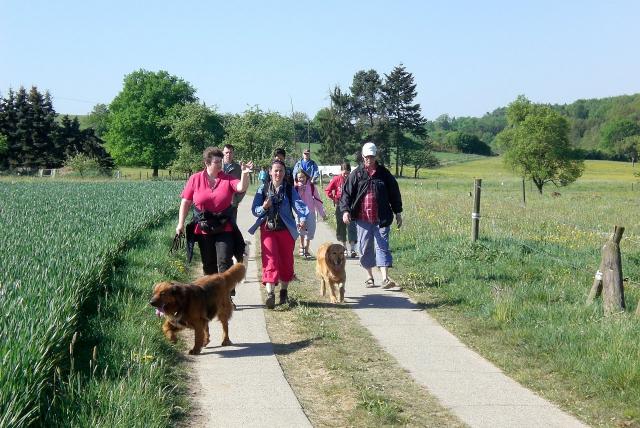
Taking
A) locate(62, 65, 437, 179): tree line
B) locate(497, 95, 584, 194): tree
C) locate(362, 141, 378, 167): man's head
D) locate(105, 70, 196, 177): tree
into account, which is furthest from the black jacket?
locate(105, 70, 196, 177): tree

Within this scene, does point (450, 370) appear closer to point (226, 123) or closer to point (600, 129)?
point (226, 123)

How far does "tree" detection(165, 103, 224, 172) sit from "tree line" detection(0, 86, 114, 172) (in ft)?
26.0

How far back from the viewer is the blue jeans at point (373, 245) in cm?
1035

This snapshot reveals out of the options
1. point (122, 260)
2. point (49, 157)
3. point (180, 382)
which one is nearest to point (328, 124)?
point (49, 157)

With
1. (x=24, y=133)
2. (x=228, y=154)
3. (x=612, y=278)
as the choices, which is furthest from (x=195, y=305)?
(x=24, y=133)

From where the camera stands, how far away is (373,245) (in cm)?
1059

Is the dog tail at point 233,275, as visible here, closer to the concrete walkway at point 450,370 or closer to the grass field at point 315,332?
the grass field at point 315,332

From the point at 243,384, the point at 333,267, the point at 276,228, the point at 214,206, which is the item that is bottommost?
the point at 243,384

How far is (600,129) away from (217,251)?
399 ft

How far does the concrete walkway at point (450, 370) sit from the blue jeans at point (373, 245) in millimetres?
622

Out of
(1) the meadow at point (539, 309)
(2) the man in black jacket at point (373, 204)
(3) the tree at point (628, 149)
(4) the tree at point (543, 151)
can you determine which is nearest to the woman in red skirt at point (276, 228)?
(2) the man in black jacket at point (373, 204)

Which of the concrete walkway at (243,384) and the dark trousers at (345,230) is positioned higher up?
the dark trousers at (345,230)

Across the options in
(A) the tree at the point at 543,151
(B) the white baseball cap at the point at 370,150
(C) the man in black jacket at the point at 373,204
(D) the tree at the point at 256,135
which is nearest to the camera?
(B) the white baseball cap at the point at 370,150

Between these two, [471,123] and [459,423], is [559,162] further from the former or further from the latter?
[471,123]
